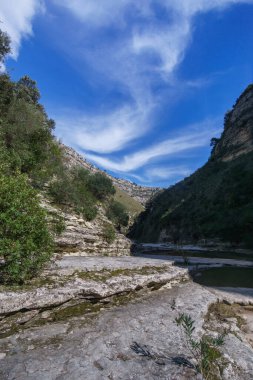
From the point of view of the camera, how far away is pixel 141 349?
20.7 ft

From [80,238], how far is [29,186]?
6955mm

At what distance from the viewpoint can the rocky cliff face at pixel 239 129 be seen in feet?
222

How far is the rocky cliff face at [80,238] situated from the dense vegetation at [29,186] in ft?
2.53

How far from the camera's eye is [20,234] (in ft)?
27.9

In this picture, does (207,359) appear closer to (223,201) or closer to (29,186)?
(29,186)

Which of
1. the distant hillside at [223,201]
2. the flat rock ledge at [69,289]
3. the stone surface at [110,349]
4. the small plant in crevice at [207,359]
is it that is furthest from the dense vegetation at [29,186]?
the distant hillside at [223,201]

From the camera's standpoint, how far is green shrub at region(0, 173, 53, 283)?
784cm

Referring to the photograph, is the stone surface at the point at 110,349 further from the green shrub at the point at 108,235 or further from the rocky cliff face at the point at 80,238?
the green shrub at the point at 108,235

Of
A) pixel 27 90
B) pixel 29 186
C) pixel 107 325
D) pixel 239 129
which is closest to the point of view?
pixel 107 325

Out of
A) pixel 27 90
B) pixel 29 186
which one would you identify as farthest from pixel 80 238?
pixel 27 90

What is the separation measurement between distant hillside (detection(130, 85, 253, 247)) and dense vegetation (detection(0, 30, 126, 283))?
21423 millimetres

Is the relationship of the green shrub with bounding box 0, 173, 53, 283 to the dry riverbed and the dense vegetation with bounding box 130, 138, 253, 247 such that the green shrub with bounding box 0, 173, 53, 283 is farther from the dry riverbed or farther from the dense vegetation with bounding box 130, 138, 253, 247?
the dense vegetation with bounding box 130, 138, 253, 247

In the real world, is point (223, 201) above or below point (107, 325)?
above

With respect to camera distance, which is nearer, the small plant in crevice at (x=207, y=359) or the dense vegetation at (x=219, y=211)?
the small plant in crevice at (x=207, y=359)
